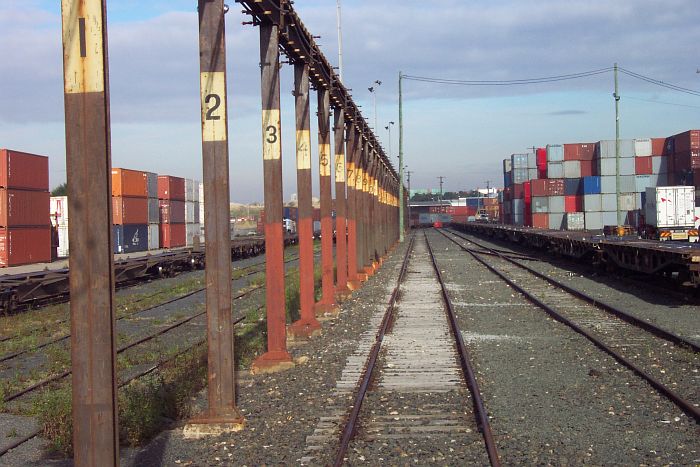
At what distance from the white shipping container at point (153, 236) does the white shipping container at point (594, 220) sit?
33664 mm

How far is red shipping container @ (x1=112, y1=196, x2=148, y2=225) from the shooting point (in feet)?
127

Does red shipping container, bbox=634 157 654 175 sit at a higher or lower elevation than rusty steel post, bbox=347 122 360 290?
higher

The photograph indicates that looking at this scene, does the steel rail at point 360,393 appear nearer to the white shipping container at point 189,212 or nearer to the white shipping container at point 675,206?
the white shipping container at point 675,206

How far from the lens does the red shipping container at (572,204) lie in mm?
62281

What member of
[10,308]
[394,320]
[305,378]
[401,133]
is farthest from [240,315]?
[401,133]

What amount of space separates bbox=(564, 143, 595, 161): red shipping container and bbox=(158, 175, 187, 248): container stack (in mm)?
32069

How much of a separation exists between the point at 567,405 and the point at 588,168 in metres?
58.0

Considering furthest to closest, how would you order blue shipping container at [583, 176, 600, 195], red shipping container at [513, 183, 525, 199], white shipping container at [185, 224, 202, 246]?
red shipping container at [513, 183, 525, 199], blue shipping container at [583, 176, 600, 195], white shipping container at [185, 224, 202, 246]

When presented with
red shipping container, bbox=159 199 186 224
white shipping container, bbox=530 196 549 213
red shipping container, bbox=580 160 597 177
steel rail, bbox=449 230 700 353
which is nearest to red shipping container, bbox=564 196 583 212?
white shipping container, bbox=530 196 549 213

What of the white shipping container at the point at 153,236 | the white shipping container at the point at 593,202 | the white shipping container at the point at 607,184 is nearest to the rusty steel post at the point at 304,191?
the white shipping container at the point at 153,236

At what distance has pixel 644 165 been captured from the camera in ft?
A: 192

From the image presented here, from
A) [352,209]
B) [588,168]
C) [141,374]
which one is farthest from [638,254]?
[588,168]

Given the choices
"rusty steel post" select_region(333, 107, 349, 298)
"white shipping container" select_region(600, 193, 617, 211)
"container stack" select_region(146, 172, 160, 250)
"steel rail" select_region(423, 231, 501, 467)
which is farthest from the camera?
"white shipping container" select_region(600, 193, 617, 211)

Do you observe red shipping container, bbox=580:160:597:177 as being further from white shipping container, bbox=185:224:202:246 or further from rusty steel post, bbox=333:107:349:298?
rusty steel post, bbox=333:107:349:298
